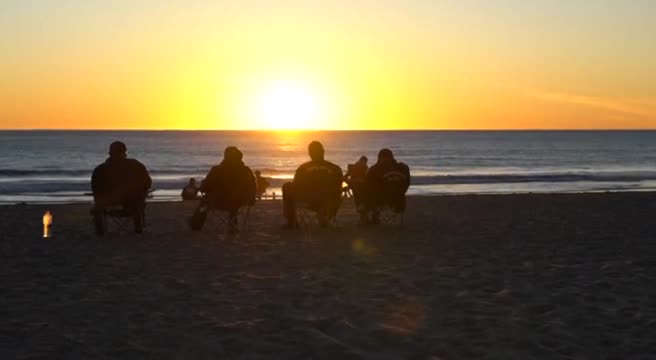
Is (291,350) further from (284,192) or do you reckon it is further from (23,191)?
(23,191)

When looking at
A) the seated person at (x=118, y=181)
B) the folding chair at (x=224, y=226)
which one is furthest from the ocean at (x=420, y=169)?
the seated person at (x=118, y=181)

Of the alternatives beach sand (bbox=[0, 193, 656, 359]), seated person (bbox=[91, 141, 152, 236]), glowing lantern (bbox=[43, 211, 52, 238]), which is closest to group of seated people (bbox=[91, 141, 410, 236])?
seated person (bbox=[91, 141, 152, 236])

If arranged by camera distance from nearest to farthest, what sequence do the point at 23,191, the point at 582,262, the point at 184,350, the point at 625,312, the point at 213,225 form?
the point at 184,350 < the point at 625,312 < the point at 582,262 < the point at 213,225 < the point at 23,191

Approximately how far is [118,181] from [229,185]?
1.56 meters

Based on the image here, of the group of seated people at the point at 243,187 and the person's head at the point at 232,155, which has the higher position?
the person's head at the point at 232,155

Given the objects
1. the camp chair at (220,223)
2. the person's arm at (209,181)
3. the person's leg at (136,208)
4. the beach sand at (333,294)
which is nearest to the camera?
the beach sand at (333,294)

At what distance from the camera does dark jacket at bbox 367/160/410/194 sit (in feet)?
41.4

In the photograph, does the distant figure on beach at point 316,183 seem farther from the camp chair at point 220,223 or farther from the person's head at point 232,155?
the person's head at point 232,155

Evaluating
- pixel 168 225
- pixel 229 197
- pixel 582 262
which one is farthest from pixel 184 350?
pixel 168 225

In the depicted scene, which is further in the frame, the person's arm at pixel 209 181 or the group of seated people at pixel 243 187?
the person's arm at pixel 209 181

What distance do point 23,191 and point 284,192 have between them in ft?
78.3

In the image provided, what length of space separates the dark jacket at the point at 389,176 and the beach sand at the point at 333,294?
26.8 inches

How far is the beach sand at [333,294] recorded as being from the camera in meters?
5.40

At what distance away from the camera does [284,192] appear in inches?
499
